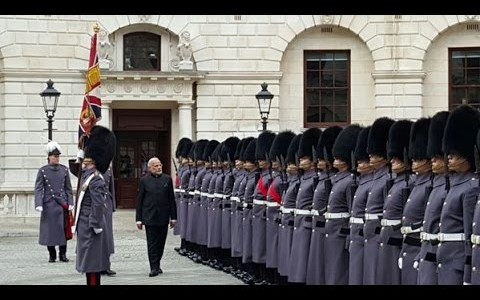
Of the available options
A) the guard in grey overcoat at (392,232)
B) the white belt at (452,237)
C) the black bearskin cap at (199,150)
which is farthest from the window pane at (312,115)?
the white belt at (452,237)

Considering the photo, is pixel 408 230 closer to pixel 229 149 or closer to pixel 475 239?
pixel 475 239

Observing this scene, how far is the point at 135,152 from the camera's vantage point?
28.8 m

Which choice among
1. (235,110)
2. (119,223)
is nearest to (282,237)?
(119,223)

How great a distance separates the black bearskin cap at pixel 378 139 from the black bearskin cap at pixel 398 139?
9.9 inches

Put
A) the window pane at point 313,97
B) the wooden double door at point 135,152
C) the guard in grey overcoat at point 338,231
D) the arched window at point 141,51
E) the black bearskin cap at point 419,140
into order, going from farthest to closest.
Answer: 1. the window pane at point 313,97
2. the wooden double door at point 135,152
3. the arched window at point 141,51
4. the guard in grey overcoat at point 338,231
5. the black bearskin cap at point 419,140

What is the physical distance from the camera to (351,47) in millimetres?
28344

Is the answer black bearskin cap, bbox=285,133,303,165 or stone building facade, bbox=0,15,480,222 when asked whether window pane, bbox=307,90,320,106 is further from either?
black bearskin cap, bbox=285,133,303,165

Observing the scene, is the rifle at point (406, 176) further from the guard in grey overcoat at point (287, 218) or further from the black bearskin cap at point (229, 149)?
the black bearskin cap at point (229, 149)

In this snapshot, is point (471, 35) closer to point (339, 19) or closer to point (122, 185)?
point (339, 19)

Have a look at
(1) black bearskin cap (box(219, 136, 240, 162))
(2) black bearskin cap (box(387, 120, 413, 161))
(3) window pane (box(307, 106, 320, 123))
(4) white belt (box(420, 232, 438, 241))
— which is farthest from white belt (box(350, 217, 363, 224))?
(3) window pane (box(307, 106, 320, 123))

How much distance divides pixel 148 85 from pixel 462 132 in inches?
807

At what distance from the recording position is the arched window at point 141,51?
28.0m

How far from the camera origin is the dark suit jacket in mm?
13570
